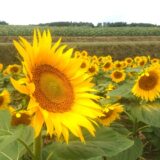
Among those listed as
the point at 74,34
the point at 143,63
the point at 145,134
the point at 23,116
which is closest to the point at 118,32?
the point at 74,34

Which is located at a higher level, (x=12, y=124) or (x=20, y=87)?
(x=20, y=87)

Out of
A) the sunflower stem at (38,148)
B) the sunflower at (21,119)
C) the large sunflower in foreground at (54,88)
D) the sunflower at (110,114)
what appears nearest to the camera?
the large sunflower in foreground at (54,88)

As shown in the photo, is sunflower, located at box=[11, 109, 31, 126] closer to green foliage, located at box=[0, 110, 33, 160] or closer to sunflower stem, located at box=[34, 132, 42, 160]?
green foliage, located at box=[0, 110, 33, 160]

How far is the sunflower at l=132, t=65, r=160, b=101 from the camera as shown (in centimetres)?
301

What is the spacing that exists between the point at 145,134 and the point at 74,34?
25237 millimetres

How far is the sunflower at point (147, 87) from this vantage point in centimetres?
301

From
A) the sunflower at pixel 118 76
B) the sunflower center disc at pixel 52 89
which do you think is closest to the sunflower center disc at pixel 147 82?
the sunflower center disc at pixel 52 89

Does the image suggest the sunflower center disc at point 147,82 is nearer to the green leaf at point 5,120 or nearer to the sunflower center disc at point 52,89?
the green leaf at point 5,120

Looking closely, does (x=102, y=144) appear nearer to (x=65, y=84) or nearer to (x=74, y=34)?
(x=65, y=84)

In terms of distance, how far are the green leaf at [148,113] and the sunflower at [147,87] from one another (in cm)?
5

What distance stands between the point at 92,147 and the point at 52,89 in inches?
14.1

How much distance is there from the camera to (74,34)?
2925cm

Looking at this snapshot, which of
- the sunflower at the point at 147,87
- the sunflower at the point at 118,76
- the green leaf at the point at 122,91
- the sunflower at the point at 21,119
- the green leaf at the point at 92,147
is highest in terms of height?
the sunflower at the point at 21,119

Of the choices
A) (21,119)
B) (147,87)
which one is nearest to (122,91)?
(147,87)
